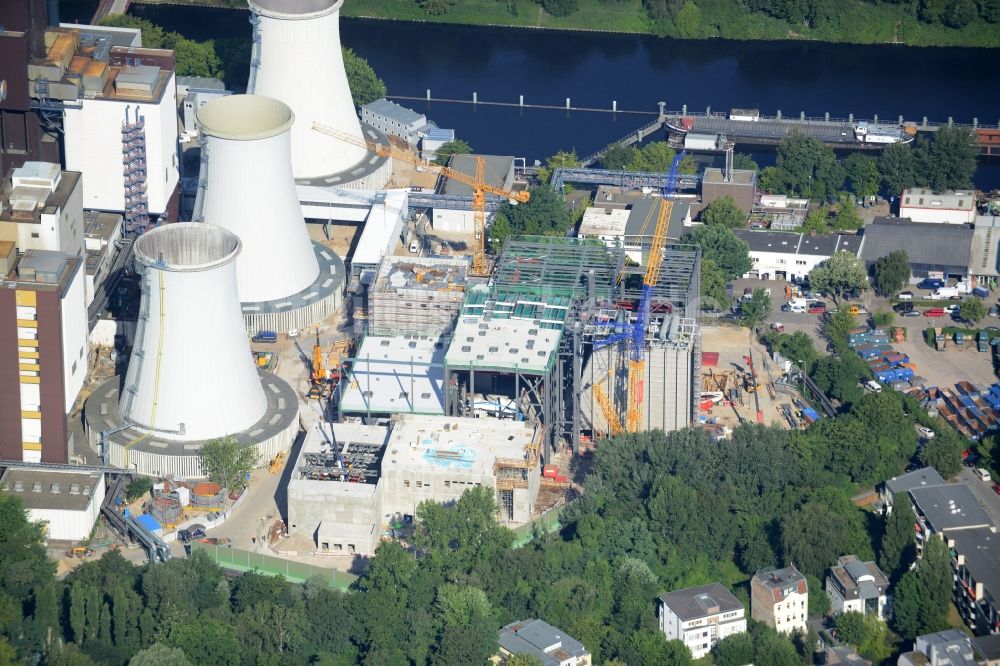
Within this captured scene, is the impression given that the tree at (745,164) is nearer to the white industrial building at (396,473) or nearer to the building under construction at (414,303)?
the building under construction at (414,303)

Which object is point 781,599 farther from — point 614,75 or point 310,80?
point 614,75

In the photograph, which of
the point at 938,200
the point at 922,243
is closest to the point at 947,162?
the point at 938,200

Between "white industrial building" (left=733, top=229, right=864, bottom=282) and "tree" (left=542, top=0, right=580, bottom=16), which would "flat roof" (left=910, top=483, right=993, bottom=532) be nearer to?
"white industrial building" (left=733, top=229, right=864, bottom=282)

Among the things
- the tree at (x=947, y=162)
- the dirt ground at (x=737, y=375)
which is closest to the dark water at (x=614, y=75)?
the tree at (x=947, y=162)

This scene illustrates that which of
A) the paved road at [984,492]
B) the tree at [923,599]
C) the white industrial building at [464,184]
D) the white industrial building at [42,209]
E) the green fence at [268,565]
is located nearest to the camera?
the tree at [923,599]

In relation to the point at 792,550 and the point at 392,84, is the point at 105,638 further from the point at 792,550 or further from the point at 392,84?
the point at 392,84

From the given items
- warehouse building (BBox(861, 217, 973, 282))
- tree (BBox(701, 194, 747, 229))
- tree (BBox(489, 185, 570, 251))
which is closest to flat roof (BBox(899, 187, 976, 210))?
warehouse building (BBox(861, 217, 973, 282))
